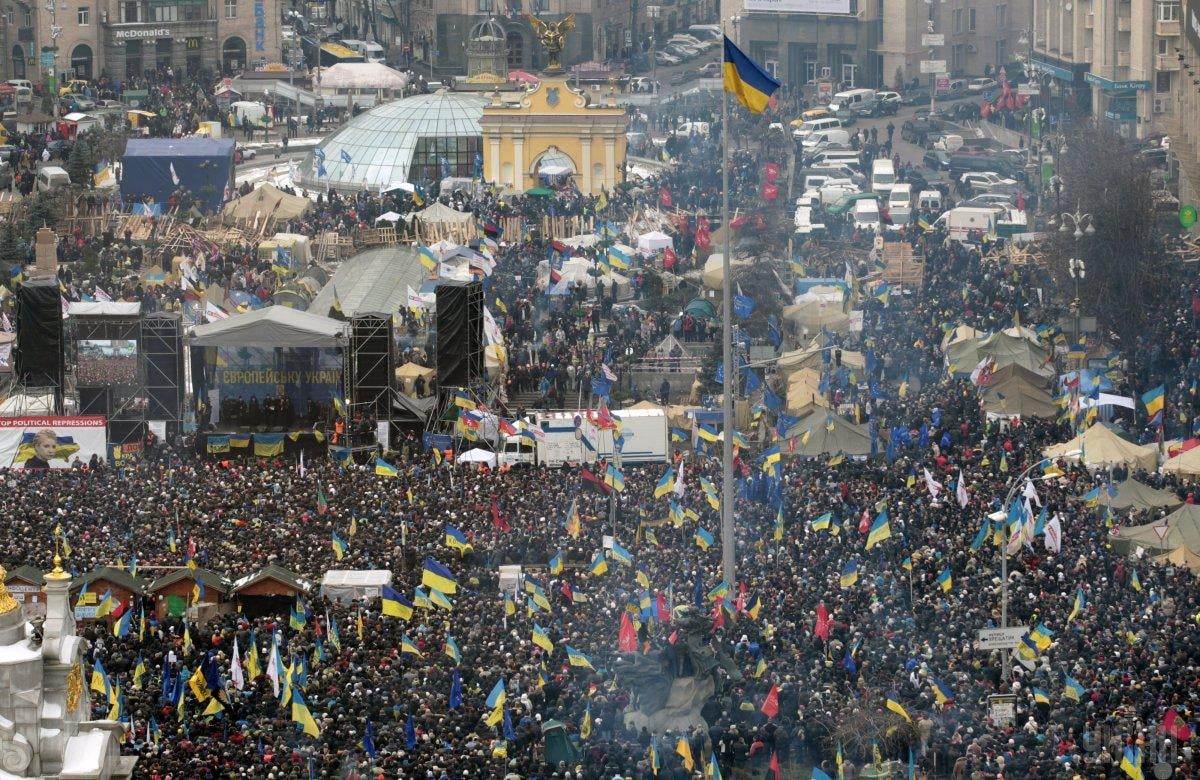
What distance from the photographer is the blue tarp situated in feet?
348

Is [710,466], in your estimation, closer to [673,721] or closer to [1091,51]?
[673,721]

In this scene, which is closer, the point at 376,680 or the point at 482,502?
the point at 376,680

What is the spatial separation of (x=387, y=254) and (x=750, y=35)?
149 ft

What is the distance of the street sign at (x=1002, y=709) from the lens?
52812mm

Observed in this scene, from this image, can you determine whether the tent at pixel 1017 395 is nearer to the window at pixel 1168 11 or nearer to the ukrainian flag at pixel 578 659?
the ukrainian flag at pixel 578 659

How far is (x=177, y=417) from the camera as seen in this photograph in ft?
251

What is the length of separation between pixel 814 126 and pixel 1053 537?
203 feet

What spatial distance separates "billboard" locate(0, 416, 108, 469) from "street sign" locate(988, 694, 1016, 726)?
27.5 metres

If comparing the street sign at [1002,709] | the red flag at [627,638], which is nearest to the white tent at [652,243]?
the red flag at [627,638]

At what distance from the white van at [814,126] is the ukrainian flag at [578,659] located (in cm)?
6659

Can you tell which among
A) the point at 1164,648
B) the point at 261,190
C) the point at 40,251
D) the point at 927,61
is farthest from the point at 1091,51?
the point at 1164,648

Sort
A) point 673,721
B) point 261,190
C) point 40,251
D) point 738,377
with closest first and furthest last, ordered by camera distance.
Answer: point 673,721, point 738,377, point 40,251, point 261,190

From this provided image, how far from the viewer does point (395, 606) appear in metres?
59.0

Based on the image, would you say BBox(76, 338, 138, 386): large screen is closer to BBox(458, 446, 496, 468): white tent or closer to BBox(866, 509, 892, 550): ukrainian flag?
BBox(458, 446, 496, 468): white tent
